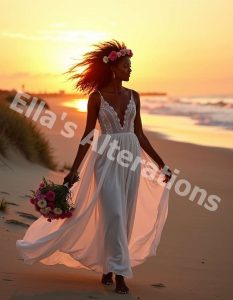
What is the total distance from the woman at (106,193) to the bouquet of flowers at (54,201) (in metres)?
0.09

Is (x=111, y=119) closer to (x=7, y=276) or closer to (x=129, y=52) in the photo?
(x=129, y=52)

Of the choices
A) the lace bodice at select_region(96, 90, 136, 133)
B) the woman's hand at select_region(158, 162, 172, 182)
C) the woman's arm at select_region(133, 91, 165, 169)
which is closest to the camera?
the lace bodice at select_region(96, 90, 136, 133)

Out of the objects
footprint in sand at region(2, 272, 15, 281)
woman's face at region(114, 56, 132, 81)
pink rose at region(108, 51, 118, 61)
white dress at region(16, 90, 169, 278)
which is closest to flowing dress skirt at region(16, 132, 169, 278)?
white dress at region(16, 90, 169, 278)

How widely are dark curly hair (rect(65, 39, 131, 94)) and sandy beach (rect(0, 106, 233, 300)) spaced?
1.82 m

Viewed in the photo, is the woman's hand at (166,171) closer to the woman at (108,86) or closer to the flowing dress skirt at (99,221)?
the woman at (108,86)

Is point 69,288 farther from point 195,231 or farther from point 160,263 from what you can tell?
point 195,231

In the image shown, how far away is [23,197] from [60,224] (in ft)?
11.9

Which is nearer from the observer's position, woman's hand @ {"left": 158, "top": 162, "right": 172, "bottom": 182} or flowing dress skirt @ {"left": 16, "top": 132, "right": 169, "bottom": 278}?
flowing dress skirt @ {"left": 16, "top": 132, "right": 169, "bottom": 278}

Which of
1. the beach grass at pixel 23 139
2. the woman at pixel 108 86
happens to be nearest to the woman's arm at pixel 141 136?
the woman at pixel 108 86

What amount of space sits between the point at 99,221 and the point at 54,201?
0.45 meters

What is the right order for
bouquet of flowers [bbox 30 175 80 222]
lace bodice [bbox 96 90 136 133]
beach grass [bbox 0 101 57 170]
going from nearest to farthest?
bouquet of flowers [bbox 30 175 80 222], lace bodice [bbox 96 90 136 133], beach grass [bbox 0 101 57 170]

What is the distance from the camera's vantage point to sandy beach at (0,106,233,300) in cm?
594

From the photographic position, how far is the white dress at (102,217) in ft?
19.4

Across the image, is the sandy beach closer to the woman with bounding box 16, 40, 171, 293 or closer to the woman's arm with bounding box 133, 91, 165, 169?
the woman with bounding box 16, 40, 171, 293
